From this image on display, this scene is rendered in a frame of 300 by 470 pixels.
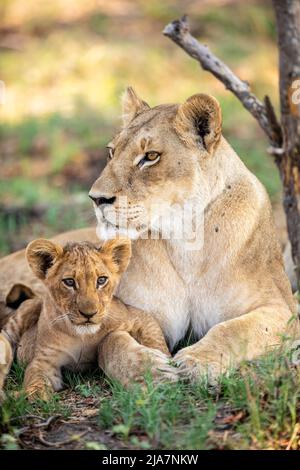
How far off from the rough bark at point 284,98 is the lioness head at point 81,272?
146cm

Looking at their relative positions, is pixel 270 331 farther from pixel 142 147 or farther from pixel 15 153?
pixel 15 153

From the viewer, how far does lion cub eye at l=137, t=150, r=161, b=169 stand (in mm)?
4621

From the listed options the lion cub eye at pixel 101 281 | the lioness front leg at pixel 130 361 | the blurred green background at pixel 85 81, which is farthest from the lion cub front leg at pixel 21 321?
the blurred green background at pixel 85 81

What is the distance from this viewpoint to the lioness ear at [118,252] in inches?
181

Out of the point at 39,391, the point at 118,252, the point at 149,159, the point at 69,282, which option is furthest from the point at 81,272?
the point at 149,159

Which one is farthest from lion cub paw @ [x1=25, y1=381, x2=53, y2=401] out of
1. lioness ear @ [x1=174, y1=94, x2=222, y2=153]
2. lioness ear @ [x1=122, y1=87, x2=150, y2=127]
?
lioness ear @ [x1=122, y1=87, x2=150, y2=127]

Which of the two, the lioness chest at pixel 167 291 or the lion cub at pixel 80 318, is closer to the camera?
A: the lion cub at pixel 80 318

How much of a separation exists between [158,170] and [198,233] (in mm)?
445

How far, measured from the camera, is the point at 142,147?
467cm

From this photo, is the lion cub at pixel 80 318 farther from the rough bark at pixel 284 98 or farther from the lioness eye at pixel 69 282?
the rough bark at pixel 284 98

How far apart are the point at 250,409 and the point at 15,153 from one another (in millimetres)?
7572

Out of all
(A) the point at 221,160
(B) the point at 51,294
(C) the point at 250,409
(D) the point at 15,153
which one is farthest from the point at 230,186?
(D) the point at 15,153

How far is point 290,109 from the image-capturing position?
563cm

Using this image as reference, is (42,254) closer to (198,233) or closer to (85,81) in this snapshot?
(198,233)
